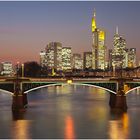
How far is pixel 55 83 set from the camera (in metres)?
64.7

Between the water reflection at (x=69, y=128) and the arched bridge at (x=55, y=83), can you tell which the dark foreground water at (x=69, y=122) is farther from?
the arched bridge at (x=55, y=83)

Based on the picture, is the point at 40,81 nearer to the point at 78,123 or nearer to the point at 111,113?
the point at 111,113

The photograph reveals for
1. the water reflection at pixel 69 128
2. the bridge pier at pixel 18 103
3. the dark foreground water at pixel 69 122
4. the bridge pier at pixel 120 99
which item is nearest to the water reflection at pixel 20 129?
the dark foreground water at pixel 69 122

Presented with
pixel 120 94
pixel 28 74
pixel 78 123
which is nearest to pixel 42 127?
pixel 78 123

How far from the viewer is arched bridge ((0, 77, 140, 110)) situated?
A: 62.3 m

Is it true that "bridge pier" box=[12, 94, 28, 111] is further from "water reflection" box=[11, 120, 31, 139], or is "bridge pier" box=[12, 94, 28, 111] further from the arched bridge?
"water reflection" box=[11, 120, 31, 139]

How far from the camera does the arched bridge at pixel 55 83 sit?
62.3 m

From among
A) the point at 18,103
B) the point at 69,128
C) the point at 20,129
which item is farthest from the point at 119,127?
the point at 18,103

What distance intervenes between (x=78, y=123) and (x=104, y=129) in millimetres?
4352

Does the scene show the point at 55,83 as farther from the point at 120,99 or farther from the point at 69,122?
the point at 69,122

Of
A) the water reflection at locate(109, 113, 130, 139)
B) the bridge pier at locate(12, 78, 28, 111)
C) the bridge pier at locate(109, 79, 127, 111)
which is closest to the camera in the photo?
the water reflection at locate(109, 113, 130, 139)

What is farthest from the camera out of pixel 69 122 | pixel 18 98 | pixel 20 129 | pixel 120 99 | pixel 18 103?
pixel 120 99

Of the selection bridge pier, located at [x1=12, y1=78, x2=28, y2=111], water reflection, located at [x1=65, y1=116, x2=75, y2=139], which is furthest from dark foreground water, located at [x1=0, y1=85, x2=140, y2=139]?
bridge pier, located at [x1=12, y1=78, x2=28, y2=111]

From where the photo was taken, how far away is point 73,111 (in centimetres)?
5912
